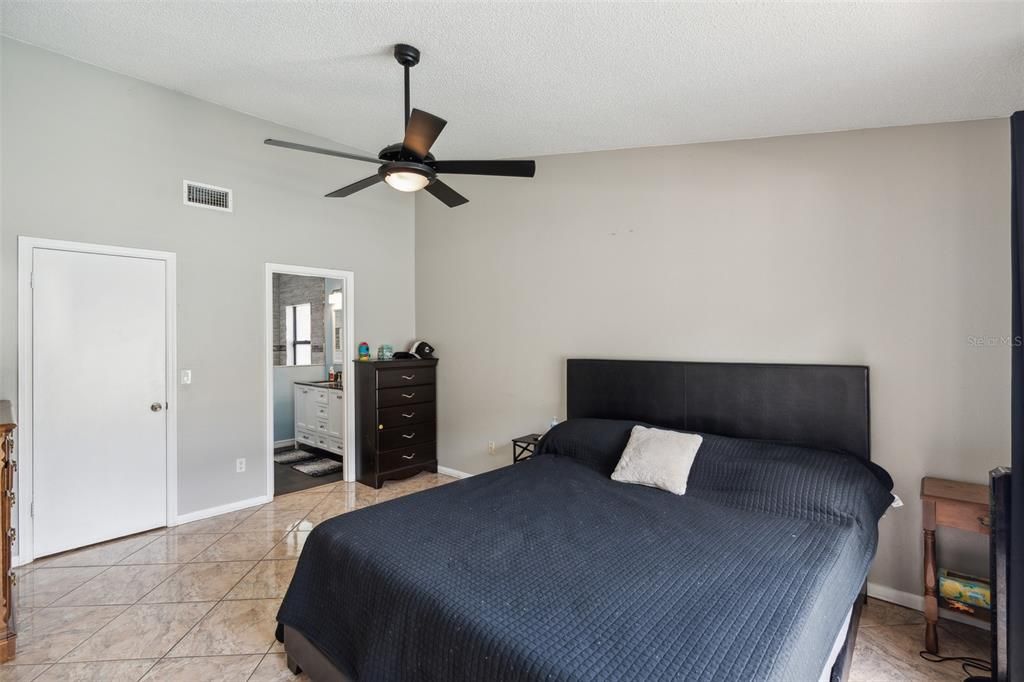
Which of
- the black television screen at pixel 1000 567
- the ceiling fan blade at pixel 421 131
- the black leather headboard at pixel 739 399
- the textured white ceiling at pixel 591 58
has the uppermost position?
the textured white ceiling at pixel 591 58

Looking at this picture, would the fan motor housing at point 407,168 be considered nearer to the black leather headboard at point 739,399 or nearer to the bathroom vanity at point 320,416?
the black leather headboard at point 739,399

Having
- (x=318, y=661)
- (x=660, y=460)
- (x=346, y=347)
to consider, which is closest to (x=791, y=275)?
(x=660, y=460)

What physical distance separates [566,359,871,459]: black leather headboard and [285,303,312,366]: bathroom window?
438 cm

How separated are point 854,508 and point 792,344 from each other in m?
1.01

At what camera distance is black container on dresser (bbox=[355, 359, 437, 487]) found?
430 cm

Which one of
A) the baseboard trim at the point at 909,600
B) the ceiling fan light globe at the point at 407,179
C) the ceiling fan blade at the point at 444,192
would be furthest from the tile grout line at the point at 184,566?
the baseboard trim at the point at 909,600

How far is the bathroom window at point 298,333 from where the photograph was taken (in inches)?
256

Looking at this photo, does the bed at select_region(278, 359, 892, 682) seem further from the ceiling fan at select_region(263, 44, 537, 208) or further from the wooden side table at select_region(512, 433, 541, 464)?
the ceiling fan at select_region(263, 44, 537, 208)

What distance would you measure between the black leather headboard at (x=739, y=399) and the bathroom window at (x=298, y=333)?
14.4 feet

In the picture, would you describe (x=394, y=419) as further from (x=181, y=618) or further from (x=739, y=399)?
(x=739, y=399)

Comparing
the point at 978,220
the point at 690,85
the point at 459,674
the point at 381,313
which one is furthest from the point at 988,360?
the point at 381,313

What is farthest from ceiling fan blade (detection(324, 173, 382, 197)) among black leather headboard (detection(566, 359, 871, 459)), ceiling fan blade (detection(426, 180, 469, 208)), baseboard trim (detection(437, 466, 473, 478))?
baseboard trim (detection(437, 466, 473, 478))

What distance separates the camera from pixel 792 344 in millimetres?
2822

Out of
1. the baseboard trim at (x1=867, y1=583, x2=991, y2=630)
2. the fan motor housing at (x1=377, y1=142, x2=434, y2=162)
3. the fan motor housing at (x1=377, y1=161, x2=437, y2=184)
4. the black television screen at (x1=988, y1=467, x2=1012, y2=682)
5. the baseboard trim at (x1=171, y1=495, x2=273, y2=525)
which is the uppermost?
the fan motor housing at (x1=377, y1=142, x2=434, y2=162)
